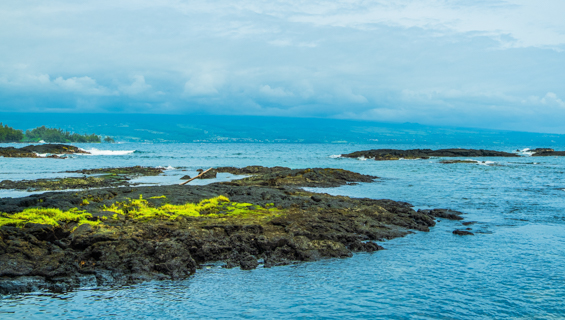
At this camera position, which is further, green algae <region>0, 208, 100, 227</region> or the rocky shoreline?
green algae <region>0, 208, 100, 227</region>

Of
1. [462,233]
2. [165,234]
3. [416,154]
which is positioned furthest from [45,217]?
[416,154]

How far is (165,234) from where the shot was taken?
1661 centimetres

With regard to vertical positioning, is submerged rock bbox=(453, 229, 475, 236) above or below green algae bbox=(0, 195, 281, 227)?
below

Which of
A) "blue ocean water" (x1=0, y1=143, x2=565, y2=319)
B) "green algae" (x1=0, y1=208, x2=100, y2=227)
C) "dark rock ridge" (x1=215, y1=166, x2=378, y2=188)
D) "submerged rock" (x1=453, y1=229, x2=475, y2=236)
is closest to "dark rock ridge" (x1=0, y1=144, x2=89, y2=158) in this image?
"dark rock ridge" (x1=215, y1=166, x2=378, y2=188)

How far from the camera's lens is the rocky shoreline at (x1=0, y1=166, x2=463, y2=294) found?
13.5 m

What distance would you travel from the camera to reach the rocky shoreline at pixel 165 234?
532 inches

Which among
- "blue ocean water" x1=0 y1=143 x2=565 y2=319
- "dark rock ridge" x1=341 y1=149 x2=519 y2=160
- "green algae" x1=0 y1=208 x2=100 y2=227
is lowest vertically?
"blue ocean water" x1=0 y1=143 x2=565 y2=319

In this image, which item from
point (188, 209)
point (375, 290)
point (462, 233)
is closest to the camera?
point (375, 290)

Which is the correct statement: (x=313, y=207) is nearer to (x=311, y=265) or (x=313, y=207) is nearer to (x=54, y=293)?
(x=311, y=265)

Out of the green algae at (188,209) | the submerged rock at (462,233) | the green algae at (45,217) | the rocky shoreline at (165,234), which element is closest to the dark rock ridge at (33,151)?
the rocky shoreline at (165,234)

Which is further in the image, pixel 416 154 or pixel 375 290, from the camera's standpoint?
pixel 416 154

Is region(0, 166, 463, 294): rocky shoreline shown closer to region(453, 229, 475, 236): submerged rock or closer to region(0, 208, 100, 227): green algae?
region(0, 208, 100, 227): green algae

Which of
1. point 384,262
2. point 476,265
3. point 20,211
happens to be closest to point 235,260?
point 384,262

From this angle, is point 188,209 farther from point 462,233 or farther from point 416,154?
point 416,154
